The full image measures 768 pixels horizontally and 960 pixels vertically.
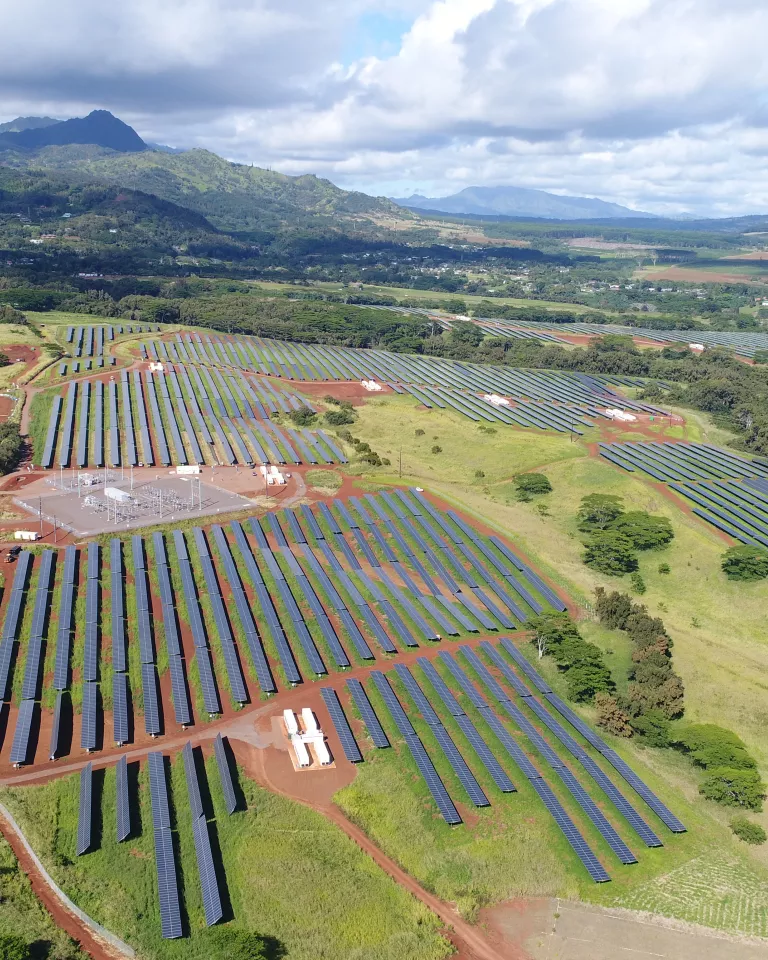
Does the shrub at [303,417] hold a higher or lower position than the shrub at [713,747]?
higher

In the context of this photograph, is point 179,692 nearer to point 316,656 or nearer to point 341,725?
point 316,656

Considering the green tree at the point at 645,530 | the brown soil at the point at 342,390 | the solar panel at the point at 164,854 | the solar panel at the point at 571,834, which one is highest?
the brown soil at the point at 342,390

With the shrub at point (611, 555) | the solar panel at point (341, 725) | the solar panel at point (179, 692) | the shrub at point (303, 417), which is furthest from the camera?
the shrub at point (303, 417)

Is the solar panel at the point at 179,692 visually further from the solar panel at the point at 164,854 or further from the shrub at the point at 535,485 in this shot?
the shrub at the point at 535,485

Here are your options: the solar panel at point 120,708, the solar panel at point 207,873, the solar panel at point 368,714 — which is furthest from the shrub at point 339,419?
the solar panel at point 207,873

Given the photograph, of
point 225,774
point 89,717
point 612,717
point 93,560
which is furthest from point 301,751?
point 93,560

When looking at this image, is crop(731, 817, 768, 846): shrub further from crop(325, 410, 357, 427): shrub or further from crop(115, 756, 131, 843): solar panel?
crop(325, 410, 357, 427): shrub

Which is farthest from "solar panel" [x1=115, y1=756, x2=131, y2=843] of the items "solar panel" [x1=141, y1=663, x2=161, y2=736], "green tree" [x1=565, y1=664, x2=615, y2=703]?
"green tree" [x1=565, y1=664, x2=615, y2=703]
